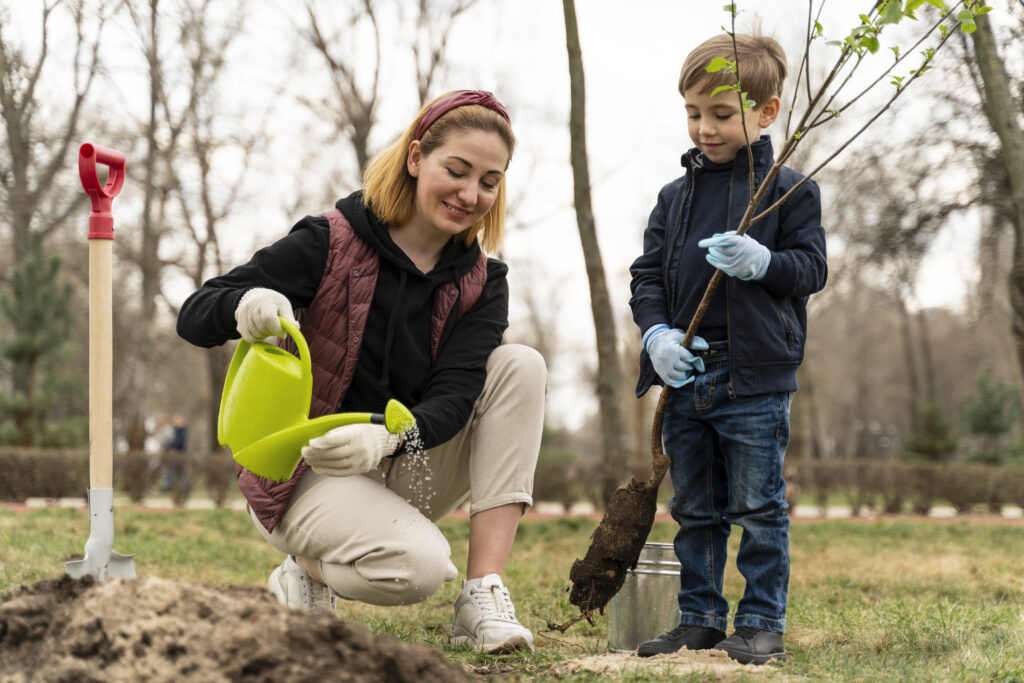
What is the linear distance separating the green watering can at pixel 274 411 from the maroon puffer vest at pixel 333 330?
26 cm

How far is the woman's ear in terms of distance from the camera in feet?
8.55

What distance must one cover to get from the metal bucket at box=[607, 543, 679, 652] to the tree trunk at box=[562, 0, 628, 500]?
12.0 ft

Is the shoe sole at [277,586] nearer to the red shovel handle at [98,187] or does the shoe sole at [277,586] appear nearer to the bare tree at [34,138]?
the red shovel handle at [98,187]

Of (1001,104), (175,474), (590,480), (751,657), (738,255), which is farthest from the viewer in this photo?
(590,480)

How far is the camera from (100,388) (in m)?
2.20

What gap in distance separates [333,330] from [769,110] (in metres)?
1.50

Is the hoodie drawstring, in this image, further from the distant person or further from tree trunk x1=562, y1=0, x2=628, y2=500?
the distant person

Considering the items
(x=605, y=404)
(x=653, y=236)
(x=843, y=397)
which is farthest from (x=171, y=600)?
(x=843, y=397)

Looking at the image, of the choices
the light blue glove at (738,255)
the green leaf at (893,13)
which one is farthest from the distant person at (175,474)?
the green leaf at (893,13)

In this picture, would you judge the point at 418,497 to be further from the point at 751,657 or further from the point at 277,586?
the point at 751,657

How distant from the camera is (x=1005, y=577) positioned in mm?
4242

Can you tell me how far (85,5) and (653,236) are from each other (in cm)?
1269

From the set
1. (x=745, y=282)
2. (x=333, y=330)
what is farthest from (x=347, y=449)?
(x=745, y=282)

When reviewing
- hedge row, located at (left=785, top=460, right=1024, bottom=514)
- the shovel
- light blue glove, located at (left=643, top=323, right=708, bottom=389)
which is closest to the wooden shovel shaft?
the shovel
